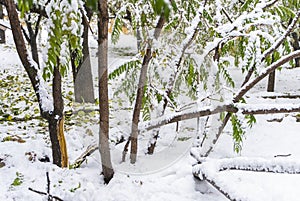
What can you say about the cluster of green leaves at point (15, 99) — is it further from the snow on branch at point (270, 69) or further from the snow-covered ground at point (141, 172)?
the snow on branch at point (270, 69)

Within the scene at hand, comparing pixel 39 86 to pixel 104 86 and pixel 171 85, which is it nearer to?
pixel 104 86

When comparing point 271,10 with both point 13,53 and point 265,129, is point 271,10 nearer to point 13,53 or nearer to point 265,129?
point 265,129

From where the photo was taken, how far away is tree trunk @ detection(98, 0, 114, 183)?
122cm

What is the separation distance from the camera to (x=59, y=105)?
1.83 metres

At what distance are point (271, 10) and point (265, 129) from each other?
2.43 meters

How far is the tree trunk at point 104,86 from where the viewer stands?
1.22 meters

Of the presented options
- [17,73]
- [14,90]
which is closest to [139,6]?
[14,90]

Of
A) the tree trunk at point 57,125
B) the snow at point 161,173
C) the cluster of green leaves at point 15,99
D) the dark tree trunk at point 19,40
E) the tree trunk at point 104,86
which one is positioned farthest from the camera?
the cluster of green leaves at point 15,99

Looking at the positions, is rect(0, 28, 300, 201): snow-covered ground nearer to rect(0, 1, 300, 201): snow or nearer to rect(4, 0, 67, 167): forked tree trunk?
rect(0, 1, 300, 201): snow

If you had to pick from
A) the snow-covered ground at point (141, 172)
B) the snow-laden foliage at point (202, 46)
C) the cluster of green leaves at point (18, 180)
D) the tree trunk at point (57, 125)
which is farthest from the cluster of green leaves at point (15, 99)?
the snow-laden foliage at point (202, 46)

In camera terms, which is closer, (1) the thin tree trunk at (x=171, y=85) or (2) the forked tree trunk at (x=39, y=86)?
(2) the forked tree trunk at (x=39, y=86)

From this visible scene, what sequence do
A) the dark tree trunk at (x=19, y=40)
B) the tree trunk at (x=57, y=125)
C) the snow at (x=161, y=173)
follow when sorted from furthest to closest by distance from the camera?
the tree trunk at (x=57, y=125)
the dark tree trunk at (x=19, y=40)
the snow at (x=161, y=173)

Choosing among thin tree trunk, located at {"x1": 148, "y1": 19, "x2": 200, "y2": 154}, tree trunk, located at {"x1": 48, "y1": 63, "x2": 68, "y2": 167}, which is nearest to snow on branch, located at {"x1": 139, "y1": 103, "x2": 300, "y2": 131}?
thin tree trunk, located at {"x1": 148, "y1": 19, "x2": 200, "y2": 154}

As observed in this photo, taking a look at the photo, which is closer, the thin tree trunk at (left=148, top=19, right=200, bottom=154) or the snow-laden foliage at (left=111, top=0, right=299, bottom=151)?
the snow-laden foliage at (left=111, top=0, right=299, bottom=151)
